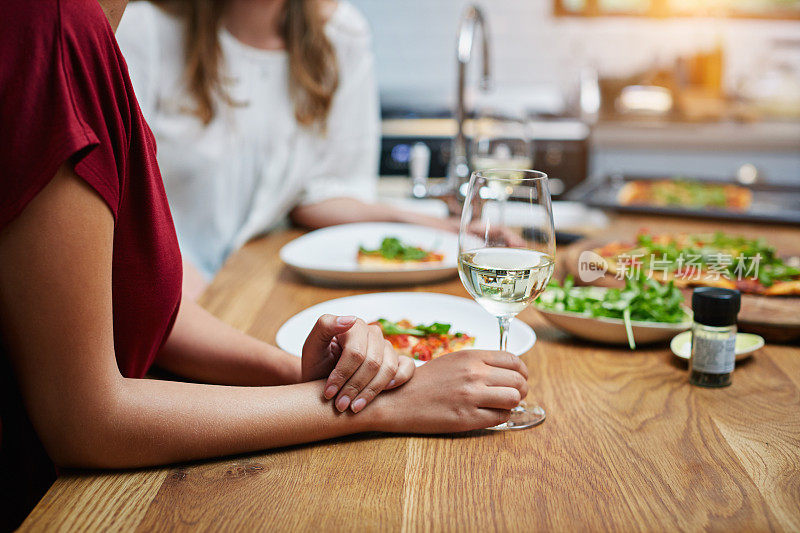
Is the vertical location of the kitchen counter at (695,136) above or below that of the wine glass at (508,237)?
below

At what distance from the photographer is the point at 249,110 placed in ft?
6.36

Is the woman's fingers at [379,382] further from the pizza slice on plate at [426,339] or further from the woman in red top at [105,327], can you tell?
the pizza slice on plate at [426,339]

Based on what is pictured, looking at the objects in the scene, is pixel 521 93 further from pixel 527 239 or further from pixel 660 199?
pixel 527 239

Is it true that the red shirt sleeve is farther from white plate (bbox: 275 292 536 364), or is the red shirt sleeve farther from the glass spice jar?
the glass spice jar

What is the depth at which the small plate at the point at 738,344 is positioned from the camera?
961 millimetres

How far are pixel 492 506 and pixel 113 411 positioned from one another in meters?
0.37

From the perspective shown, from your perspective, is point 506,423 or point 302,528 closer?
point 302,528

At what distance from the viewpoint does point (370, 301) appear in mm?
1193

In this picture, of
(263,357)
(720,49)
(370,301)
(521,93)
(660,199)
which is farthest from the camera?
(521,93)

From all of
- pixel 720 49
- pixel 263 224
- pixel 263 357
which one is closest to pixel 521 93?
pixel 720 49

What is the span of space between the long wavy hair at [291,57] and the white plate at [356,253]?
0.43 m

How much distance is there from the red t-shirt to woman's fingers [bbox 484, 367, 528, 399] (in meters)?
0.37

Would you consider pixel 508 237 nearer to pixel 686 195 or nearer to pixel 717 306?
pixel 717 306

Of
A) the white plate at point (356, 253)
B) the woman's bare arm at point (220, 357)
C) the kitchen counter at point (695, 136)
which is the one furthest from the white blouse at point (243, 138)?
the kitchen counter at point (695, 136)
